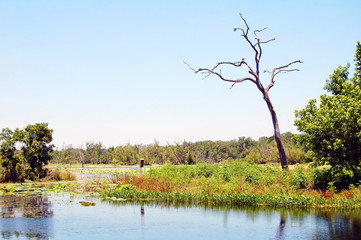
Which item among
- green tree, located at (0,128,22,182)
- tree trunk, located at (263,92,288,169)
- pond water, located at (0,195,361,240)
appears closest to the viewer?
pond water, located at (0,195,361,240)

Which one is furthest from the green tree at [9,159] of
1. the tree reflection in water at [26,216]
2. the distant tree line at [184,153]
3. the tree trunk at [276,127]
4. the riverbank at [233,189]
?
the distant tree line at [184,153]

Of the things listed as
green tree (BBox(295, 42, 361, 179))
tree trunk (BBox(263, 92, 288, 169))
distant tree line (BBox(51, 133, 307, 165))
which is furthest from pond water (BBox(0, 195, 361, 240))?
distant tree line (BBox(51, 133, 307, 165))

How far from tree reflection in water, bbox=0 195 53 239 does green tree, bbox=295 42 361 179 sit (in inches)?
623

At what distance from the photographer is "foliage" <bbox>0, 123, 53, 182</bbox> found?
37406 mm

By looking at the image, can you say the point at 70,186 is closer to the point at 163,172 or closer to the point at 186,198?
the point at 163,172

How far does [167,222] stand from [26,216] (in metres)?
7.19

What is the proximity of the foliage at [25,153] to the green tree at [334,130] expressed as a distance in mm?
24243

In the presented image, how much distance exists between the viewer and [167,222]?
18.8m

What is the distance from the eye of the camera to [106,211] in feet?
72.6

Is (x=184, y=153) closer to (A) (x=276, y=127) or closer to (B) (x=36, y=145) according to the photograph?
(B) (x=36, y=145)

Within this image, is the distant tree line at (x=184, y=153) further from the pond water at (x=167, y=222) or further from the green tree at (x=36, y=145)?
the pond water at (x=167, y=222)

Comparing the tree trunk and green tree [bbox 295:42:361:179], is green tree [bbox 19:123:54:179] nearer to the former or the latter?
the tree trunk

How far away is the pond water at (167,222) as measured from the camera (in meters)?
15.9

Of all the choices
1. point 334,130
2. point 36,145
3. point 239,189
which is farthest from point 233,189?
point 36,145
